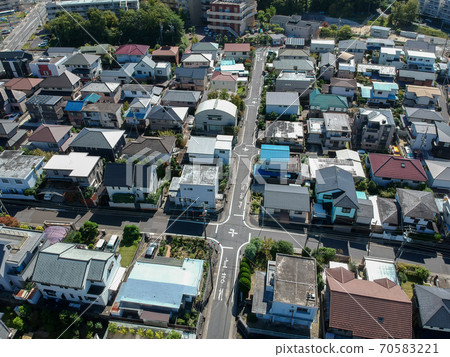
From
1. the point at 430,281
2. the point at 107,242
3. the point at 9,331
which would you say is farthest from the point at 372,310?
the point at 9,331

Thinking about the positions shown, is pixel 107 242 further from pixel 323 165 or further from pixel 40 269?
pixel 323 165

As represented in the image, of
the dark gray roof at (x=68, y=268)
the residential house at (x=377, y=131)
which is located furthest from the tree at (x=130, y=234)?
the residential house at (x=377, y=131)

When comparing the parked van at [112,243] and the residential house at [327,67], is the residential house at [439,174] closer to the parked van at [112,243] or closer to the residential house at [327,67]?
the residential house at [327,67]

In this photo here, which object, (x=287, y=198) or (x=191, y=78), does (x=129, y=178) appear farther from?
(x=191, y=78)

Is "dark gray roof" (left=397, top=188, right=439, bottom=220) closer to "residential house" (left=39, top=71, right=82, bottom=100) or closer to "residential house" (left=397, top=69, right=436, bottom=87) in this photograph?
"residential house" (left=397, top=69, right=436, bottom=87)

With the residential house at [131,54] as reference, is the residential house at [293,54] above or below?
above

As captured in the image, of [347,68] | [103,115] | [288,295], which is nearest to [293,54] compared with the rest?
[347,68]
